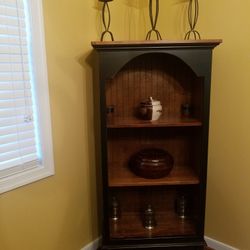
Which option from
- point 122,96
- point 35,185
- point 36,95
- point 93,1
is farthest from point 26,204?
point 93,1

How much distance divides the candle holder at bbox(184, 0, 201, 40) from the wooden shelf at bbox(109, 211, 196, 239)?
1295 mm

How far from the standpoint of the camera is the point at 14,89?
1424 mm

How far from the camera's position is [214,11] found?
5.94ft

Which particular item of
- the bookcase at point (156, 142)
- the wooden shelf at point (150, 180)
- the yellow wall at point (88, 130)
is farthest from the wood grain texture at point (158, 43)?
the wooden shelf at point (150, 180)

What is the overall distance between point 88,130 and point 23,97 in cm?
54

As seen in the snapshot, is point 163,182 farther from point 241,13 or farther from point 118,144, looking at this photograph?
point 241,13

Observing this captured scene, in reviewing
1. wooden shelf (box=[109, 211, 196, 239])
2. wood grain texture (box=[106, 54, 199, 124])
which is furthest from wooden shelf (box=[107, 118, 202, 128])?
wooden shelf (box=[109, 211, 196, 239])

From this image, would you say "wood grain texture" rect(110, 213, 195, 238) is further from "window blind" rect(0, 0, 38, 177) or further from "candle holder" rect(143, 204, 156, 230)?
"window blind" rect(0, 0, 38, 177)

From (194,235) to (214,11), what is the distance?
4.85 feet

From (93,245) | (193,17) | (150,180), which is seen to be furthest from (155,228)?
(193,17)

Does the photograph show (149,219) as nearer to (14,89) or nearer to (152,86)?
(152,86)

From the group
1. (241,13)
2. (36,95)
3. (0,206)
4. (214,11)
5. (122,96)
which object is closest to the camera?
(0,206)

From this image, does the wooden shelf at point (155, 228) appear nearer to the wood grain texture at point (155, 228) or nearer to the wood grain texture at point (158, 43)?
the wood grain texture at point (155, 228)

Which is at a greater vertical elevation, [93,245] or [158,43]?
[158,43]
